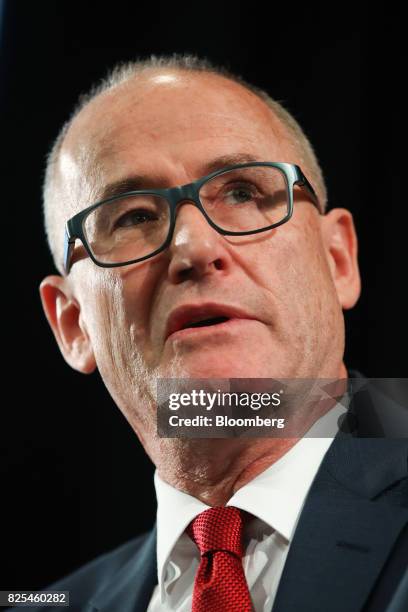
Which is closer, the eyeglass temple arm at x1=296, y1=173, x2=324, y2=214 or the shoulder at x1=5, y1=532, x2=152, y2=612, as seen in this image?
the eyeglass temple arm at x1=296, y1=173, x2=324, y2=214

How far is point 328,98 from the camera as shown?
185 cm

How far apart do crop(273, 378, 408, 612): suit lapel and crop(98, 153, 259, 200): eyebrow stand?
528 mm

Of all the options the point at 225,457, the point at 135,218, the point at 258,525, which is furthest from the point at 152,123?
the point at 258,525

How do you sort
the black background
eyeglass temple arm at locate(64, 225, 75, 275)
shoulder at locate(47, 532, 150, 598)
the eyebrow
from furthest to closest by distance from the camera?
1. the black background
2. shoulder at locate(47, 532, 150, 598)
3. eyeglass temple arm at locate(64, 225, 75, 275)
4. the eyebrow

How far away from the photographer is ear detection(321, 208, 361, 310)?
1.53 meters

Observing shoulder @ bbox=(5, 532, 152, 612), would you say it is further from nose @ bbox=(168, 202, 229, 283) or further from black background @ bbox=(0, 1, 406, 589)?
nose @ bbox=(168, 202, 229, 283)

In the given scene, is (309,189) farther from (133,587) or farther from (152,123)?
(133,587)

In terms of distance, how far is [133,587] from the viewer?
143cm

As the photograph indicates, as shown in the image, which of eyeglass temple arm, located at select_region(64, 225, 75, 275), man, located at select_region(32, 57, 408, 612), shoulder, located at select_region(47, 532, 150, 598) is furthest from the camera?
shoulder, located at select_region(47, 532, 150, 598)

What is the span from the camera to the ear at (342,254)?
153 cm

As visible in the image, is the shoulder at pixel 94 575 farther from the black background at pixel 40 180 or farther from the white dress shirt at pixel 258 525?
the white dress shirt at pixel 258 525

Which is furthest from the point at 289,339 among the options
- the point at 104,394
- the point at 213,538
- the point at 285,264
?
the point at 104,394

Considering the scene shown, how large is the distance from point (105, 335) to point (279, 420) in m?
0.35

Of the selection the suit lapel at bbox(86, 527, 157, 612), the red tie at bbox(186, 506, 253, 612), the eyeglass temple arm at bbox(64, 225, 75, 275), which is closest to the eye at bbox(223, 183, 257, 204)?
the eyeglass temple arm at bbox(64, 225, 75, 275)
